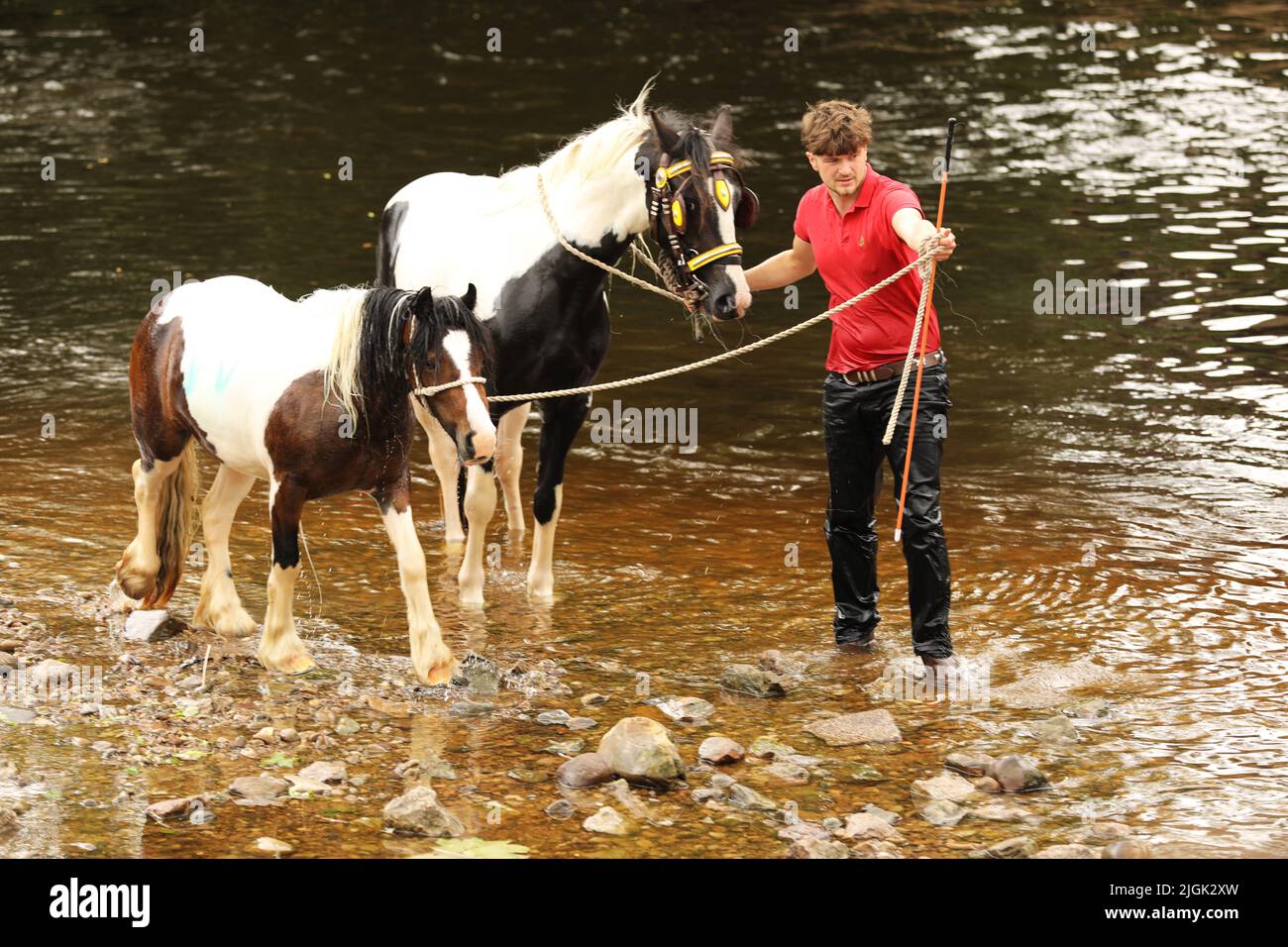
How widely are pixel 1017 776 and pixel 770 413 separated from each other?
6.17m

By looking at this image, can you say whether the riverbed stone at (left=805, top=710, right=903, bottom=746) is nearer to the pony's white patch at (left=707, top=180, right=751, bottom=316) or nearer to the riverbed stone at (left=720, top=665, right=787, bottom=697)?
the riverbed stone at (left=720, top=665, right=787, bottom=697)

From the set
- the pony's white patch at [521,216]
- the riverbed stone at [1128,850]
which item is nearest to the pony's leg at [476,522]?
the pony's white patch at [521,216]

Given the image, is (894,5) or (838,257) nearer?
(838,257)

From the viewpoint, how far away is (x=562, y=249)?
7.77m

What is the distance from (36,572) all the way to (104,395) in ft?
13.1

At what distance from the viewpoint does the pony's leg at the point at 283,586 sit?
22.2ft

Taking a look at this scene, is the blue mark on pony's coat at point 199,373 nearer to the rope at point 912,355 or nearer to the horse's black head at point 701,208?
the horse's black head at point 701,208

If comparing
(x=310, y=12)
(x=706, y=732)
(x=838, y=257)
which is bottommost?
(x=706, y=732)

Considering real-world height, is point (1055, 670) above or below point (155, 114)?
below

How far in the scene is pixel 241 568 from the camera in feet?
27.8

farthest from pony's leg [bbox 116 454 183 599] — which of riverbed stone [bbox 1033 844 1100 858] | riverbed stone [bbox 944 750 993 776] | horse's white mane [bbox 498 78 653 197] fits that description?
riverbed stone [bbox 1033 844 1100 858]
